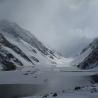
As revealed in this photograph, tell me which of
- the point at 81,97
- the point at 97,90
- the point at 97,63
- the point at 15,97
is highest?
the point at 97,63

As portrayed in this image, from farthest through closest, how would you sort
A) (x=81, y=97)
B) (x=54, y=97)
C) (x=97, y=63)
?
(x=97, y=63), (x=54, y=97), (x=81, y=97)

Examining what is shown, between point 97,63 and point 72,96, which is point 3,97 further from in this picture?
point 97,63

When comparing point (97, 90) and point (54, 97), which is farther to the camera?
point (97, 90)

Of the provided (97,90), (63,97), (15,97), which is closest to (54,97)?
(63,97)

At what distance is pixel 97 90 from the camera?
161 ft

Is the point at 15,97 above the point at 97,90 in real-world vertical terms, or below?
above

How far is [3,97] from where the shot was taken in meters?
56.8

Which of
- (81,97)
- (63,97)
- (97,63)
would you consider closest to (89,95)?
(81,97)

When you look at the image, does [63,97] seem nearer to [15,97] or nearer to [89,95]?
[89,95]

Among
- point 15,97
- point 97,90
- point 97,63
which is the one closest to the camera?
point 97,90

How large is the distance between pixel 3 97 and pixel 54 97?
1631cm

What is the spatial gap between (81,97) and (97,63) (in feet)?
515

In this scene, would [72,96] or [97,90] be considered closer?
[72,96]

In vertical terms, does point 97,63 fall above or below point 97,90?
above
